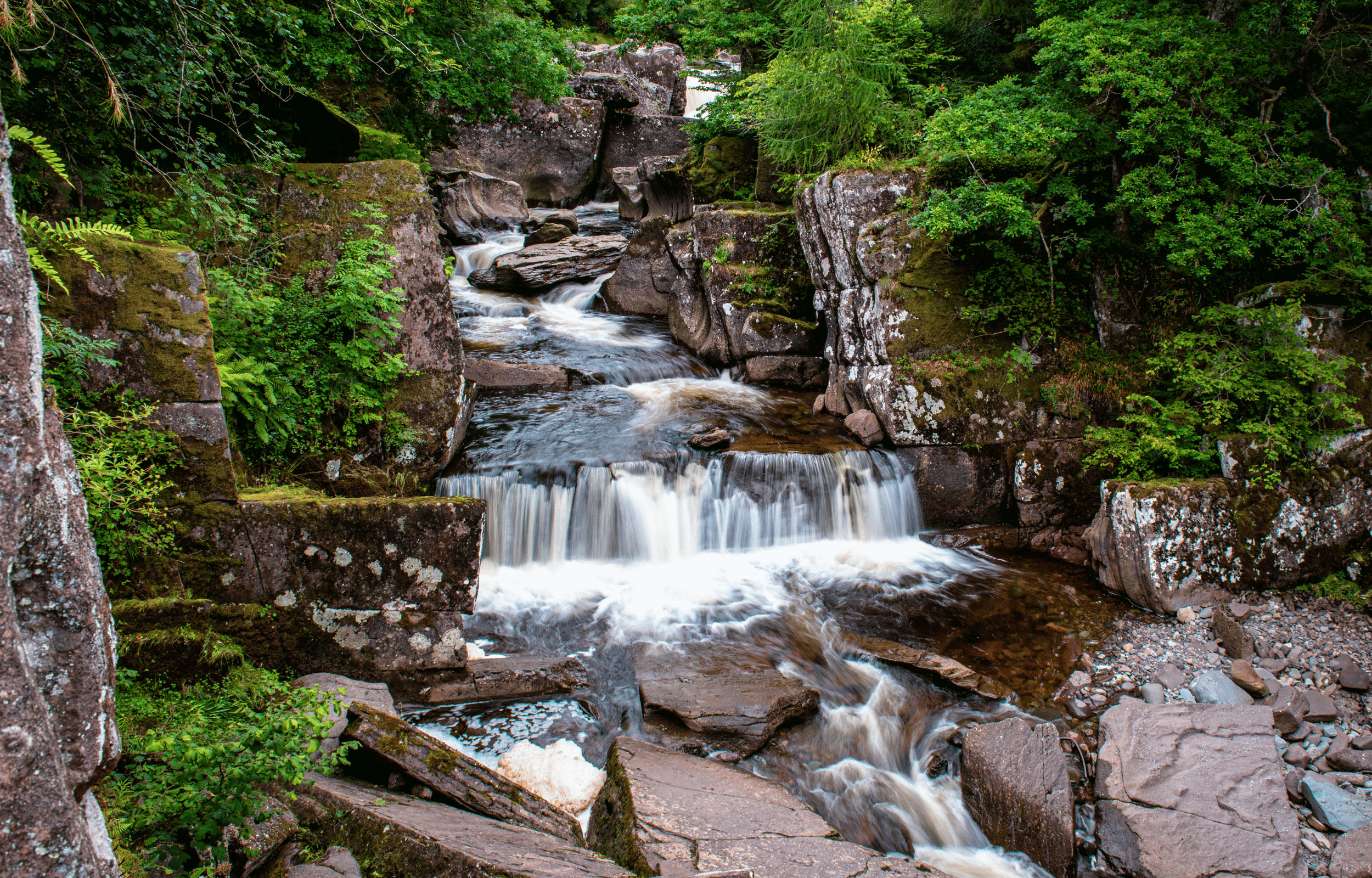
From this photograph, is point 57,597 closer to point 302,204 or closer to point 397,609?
point 397,609

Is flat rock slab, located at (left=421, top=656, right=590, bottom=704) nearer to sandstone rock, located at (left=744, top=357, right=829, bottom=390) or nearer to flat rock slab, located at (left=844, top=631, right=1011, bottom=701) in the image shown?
flat rock slab, located at (left=844, top=631, right=1011, bottom=701)

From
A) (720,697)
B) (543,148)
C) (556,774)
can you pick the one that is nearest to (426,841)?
(556,774)

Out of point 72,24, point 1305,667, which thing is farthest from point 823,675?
point 72,24

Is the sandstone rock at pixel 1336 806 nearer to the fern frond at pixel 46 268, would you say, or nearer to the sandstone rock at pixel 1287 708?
the sandstone rock at pixel 1287 708

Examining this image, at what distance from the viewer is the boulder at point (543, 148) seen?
19781 millimetres

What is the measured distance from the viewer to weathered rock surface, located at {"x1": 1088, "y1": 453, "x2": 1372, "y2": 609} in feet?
21.4

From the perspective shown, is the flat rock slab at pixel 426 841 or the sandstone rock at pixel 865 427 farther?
the sandstone rock at pixel 865 427

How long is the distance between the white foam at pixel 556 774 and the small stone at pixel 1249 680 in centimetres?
513

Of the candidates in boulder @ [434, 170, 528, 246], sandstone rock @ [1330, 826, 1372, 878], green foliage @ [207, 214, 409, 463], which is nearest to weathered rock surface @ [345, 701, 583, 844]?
green foliage @ [207, 214, 409, 463]

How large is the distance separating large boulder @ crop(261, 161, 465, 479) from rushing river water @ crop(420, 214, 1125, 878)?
0.68 metres

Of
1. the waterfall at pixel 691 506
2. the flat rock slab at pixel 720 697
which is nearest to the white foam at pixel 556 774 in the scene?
the flat rock slab at pixel 720 697

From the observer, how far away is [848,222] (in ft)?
30.2

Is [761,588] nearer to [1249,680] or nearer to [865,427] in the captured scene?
[865,427]

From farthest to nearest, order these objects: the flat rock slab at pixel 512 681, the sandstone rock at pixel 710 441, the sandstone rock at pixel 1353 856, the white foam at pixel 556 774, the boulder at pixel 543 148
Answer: the boulder at pixel 543 148, the sandstone rock at pixel 710 441, the flat rock slab at pixel 512 681, the white foam at pixel 556 774, the sandstone rock at pixel 1353 856
